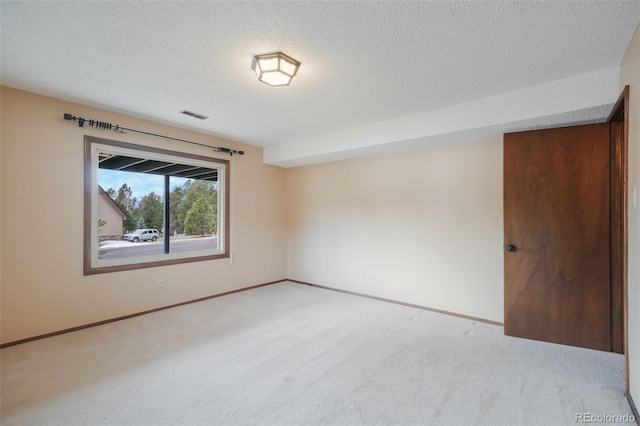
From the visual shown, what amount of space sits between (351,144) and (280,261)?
2.67 m

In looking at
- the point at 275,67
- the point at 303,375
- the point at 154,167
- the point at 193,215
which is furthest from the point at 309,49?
the point at 193,215

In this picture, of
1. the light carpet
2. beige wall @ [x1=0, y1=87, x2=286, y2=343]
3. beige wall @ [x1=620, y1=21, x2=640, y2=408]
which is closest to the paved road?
beige wall @ [x1=0, y1=87, x2=286, y2=343]

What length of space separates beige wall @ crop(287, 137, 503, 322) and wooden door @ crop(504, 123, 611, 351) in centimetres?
36

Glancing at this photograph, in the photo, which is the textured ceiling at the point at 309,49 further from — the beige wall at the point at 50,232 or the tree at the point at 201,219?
the tree at the point at 201,219

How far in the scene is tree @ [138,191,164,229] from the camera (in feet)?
13.0

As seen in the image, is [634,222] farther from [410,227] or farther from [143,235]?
[143,235]

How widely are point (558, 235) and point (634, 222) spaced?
40.5 inches

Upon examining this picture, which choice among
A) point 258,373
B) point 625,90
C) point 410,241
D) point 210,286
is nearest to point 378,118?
point 410,241

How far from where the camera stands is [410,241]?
415cm

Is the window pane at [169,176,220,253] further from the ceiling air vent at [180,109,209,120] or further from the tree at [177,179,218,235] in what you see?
the ceiling air vent at [180,109,209,120]

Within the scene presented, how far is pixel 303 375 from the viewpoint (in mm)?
2299

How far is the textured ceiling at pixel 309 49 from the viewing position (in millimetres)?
1755

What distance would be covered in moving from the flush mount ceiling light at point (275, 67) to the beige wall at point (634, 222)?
2.22 m

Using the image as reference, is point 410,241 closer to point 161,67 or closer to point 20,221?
point 161,67
